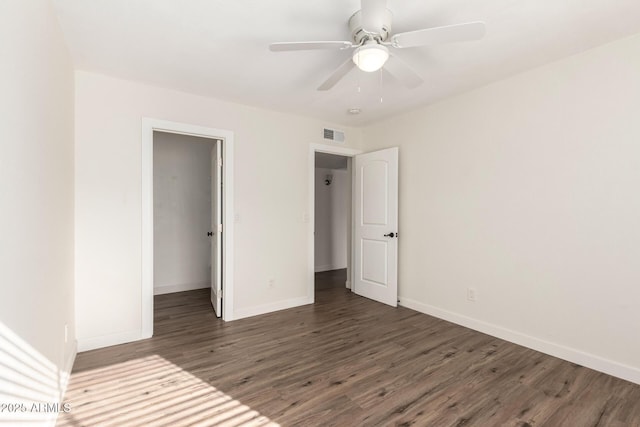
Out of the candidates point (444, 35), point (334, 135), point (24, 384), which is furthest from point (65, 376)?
point (334, 135)

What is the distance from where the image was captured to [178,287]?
15.6 ft

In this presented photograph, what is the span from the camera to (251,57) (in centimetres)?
244

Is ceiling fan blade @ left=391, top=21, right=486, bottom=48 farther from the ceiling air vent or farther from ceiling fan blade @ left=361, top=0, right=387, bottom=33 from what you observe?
the ceiling air vent

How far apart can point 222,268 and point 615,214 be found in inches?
141

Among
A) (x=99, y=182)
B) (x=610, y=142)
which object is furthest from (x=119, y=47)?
(x=610, y=142)

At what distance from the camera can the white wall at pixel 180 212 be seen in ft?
15.2

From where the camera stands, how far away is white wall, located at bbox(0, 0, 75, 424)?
1152 mm

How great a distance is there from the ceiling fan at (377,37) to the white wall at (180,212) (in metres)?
3.17

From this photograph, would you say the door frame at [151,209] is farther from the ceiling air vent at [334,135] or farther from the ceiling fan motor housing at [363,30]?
the ceiling fan motor housing at [363,30]

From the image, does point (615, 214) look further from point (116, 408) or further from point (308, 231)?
point (116, 408)

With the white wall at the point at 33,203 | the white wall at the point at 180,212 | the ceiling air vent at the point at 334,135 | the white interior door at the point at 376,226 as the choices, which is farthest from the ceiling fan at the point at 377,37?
the white wall at the point at 180,212

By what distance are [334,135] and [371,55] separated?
7.97 feet

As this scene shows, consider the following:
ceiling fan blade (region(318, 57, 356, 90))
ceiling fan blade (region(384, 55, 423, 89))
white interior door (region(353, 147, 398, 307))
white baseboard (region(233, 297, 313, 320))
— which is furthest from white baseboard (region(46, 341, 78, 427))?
white interior door (region(353, 147, 398, 307))

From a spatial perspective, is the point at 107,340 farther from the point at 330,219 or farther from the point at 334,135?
the point at 330,219
